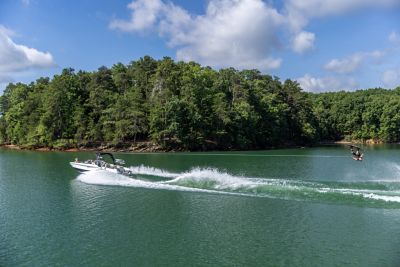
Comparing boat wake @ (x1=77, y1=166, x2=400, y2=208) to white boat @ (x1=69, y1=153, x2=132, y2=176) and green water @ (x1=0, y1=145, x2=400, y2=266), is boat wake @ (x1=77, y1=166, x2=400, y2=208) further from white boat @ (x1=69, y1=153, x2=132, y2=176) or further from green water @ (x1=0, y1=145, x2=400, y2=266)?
white boat @ (x1=69, y1=153, x2=132, y2=176)

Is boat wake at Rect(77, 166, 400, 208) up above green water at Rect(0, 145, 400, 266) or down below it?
above

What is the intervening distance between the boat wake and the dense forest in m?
45.8

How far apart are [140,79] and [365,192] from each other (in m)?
75.7

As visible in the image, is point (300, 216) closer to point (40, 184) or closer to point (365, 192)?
point (365, 192)

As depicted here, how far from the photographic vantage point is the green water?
19.2 meters

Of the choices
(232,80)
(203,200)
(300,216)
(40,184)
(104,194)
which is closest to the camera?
(300,216)

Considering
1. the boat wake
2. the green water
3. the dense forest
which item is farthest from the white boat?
the dense forest

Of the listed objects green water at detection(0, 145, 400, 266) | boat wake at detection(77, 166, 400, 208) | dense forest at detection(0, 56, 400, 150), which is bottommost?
green water at detection(0, 145, 400, 266)

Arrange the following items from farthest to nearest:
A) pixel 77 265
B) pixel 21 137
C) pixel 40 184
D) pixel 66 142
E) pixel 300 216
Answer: pixel 21 137
pixel 66 142
pixel 40 184
pixel 300 216
pixel 77 265

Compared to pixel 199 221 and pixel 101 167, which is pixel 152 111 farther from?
pixel 199 221

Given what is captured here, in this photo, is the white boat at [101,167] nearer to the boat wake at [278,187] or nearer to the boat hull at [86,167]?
the boat hull at [86,167]

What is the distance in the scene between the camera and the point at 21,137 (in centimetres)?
9381

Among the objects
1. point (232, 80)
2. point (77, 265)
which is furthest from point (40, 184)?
point (232, 80)

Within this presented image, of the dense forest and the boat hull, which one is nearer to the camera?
the boat hull
